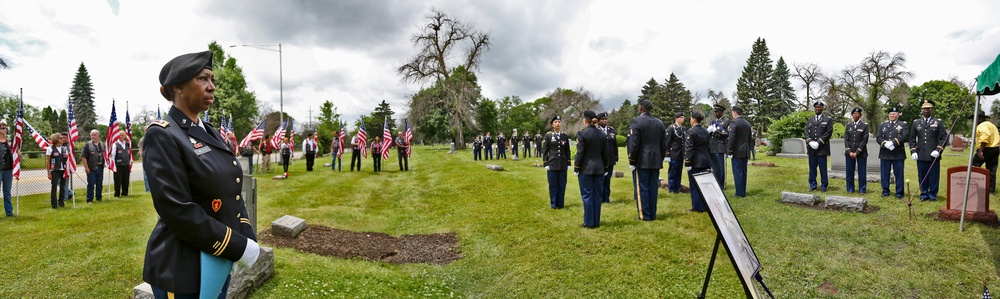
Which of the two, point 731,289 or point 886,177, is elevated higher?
point 886,177

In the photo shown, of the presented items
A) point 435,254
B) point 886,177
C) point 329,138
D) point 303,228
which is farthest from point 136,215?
point 329,138

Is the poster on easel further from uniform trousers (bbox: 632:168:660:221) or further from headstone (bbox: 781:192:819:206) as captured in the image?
headstone (bbox: 781:192:819:206)

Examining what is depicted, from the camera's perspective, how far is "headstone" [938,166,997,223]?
6.47m

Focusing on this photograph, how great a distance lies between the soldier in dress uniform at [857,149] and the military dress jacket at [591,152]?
5901mm

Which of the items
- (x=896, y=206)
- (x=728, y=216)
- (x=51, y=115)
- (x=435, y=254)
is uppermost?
(x=51, y=115)

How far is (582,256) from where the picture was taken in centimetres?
589

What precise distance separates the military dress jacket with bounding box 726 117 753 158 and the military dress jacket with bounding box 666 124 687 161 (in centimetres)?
101

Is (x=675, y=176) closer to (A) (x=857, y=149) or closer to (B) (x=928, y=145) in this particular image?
(A) (x=857, y=149)

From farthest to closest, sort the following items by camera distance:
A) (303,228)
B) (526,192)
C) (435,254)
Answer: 1. (526,192)
2. (303,228)
3. (435,254)

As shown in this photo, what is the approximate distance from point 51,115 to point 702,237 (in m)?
80.7

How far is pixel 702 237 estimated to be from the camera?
643cm

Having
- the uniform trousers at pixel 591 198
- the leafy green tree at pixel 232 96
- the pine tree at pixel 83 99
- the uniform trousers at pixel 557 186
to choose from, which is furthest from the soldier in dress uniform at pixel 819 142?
the pine tree at pixel 83 99

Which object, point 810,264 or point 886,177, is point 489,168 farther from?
point 810,264

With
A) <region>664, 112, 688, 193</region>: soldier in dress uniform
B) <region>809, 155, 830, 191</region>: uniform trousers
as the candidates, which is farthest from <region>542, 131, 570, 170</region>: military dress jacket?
<region>809, 155, 830, 191</region>: uniform trousers
